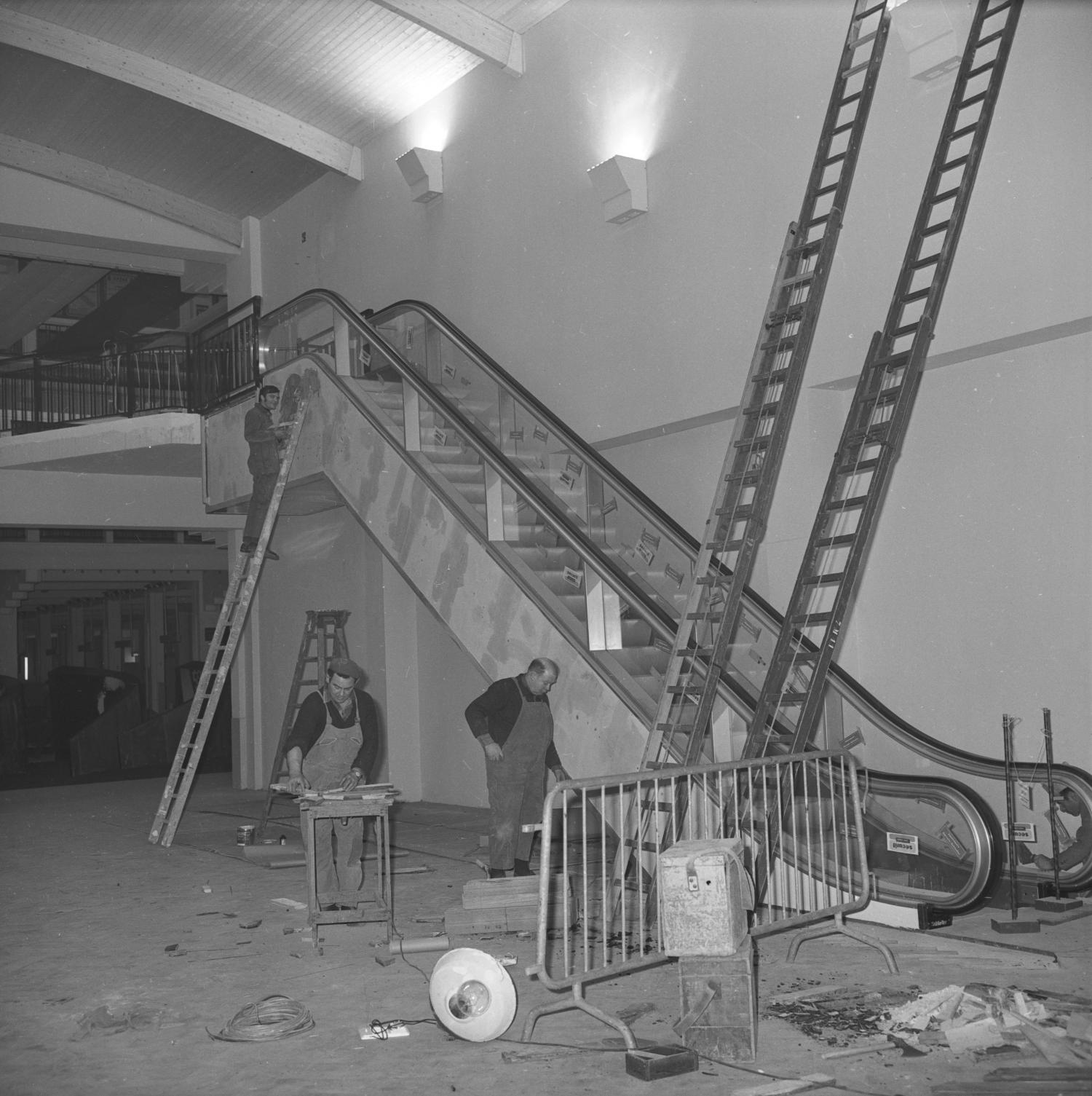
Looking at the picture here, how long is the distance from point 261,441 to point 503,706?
17.0 ft

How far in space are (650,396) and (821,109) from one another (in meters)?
2.72

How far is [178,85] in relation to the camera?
46.4 feet

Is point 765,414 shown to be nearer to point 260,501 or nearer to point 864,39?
point 864,39

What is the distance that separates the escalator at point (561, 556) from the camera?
705 centimetres

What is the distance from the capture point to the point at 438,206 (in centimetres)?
1363

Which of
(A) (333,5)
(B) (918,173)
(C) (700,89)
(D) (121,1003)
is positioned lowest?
(D) (121,1003)

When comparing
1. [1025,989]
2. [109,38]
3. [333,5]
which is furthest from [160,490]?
[1025,989]

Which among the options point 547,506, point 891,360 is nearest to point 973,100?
point 891,360

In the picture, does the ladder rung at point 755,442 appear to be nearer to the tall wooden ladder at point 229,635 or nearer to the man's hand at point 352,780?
the man's hand at point 352,780

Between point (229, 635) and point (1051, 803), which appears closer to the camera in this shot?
point (1051, 803)

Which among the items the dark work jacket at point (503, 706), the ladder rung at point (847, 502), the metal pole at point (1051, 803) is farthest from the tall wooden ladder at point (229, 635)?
the metal pole at point (1051, 803)

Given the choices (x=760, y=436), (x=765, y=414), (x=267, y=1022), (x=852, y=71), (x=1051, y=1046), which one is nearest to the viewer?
(x=1051, y=1046)

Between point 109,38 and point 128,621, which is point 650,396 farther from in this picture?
point 128,621

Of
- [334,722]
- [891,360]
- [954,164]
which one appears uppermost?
[954,164]
